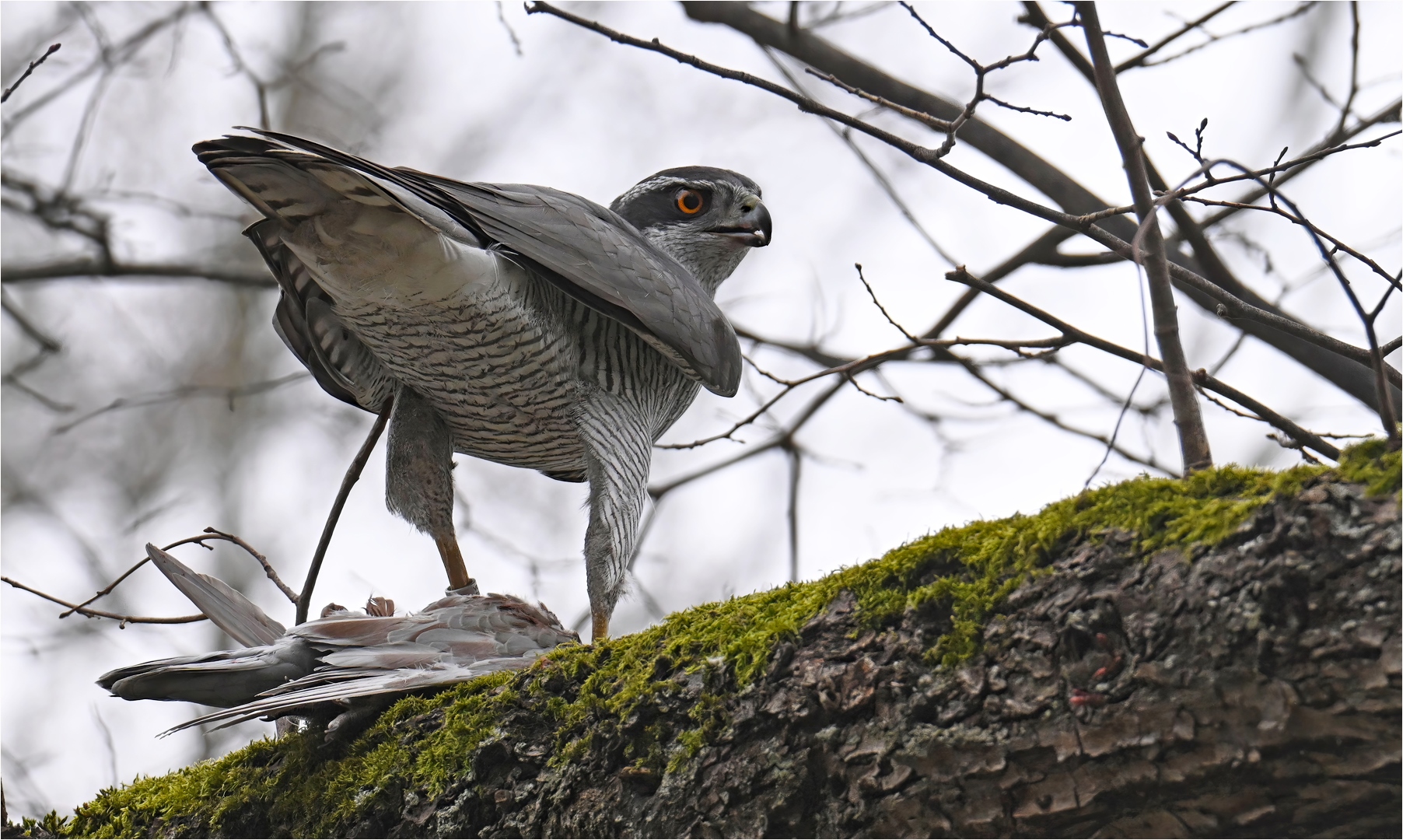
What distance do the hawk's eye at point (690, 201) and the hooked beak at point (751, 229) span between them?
0.14 meters

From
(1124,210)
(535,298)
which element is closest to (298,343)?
(535,298)

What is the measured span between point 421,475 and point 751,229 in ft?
5.48

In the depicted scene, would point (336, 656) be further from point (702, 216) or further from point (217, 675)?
point (702, 216)

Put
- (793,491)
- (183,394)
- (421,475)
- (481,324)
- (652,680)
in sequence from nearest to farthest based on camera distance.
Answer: (652,680)
(481,324)
(421,475)
(793,491)
(183,394)

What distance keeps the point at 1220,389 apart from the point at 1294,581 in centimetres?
128

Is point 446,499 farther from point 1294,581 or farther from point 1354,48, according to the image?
point 1354,48

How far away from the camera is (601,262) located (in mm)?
3490

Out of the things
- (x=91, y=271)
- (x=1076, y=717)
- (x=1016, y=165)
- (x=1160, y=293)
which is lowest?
(x=1076, y=717)

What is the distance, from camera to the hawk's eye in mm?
4516

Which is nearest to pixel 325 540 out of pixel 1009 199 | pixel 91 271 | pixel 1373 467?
pixel 1009 199

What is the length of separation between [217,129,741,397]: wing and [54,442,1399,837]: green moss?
1290 mm

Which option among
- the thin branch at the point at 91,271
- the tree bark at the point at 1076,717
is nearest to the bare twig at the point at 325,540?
the tree bark at the point at 1076,717

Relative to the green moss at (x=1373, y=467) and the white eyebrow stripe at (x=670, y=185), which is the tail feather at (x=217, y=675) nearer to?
the green moss at (x=1373, y=467)

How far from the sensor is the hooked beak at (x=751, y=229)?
4.42 m
